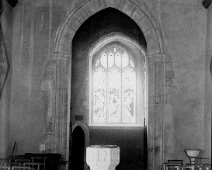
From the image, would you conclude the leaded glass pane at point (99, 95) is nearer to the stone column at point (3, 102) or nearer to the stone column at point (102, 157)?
the stone column at point (3, 102)

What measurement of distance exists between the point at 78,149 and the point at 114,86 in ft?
9.59

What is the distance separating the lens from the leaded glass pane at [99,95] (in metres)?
15.1

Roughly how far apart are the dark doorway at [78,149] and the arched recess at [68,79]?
3.92 metres

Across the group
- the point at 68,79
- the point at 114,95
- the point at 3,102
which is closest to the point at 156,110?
the point at 68,79

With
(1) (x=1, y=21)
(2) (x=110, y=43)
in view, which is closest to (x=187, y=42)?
(1) (x=1, y=21)

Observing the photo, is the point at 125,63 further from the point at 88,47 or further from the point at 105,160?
the point at 105,160

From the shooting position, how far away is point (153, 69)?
400 inches

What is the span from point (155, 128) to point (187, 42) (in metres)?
2.30

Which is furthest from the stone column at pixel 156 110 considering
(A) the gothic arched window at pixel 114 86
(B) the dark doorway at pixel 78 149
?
(A) the gothic arched window at pixel 114 86

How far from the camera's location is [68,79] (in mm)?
10156

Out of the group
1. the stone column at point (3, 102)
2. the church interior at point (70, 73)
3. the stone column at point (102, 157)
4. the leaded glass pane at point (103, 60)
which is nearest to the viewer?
the stone column at point (102, 157)

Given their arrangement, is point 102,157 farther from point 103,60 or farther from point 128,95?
point 103,60

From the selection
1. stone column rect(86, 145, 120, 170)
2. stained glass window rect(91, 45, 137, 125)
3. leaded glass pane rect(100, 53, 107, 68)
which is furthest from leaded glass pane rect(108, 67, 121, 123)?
stone column rect(86, 145, 120, 170)

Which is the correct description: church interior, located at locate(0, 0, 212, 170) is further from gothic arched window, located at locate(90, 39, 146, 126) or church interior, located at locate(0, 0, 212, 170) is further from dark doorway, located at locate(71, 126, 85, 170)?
gothic arched window, located at locate(90, 39, 146, 126)
